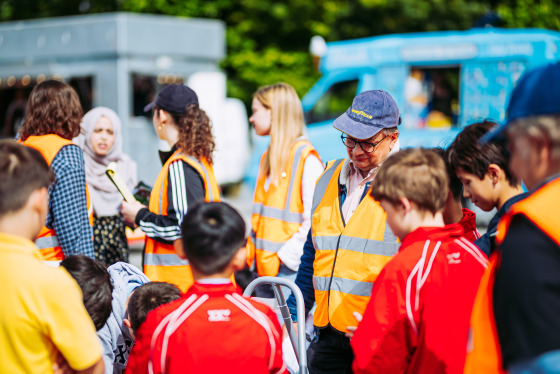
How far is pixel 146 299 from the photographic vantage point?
10.5 ft

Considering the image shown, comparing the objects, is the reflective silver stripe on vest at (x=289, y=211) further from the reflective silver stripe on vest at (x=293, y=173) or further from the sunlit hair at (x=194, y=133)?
the sunlit hair at (x=194, y=133)

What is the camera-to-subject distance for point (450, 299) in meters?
2.29

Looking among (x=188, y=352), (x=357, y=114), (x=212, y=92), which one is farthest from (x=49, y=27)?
(x=188, y=352)

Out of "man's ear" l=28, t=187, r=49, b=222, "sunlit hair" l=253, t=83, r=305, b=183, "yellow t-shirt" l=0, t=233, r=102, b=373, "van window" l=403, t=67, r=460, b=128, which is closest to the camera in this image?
"yellow t-shirt" l=0, t=233, r=102, b=373

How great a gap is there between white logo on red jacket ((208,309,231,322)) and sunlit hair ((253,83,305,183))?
6.63 ft

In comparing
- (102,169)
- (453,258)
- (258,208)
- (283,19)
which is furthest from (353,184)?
(283,19)

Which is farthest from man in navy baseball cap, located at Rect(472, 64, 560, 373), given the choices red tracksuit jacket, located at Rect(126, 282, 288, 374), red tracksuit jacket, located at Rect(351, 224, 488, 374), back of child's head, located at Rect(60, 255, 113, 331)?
back of child's head, located at Rect(60, 255, 113, 331)

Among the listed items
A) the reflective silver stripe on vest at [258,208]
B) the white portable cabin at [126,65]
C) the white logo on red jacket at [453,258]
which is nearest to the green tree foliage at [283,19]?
the white portable cabin at [126,65]

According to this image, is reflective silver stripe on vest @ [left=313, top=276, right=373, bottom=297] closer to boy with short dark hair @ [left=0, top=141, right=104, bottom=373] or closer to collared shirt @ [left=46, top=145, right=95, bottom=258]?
boy with short dark hair @ [left=0, top=141, right=104, bottom=373]

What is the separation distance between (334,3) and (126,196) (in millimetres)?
22154

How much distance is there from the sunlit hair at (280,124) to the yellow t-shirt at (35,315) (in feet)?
7.58

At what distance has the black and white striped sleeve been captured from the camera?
369 cm

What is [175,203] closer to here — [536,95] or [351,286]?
[351,286]

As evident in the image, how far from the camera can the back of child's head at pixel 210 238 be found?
7.70 feet
